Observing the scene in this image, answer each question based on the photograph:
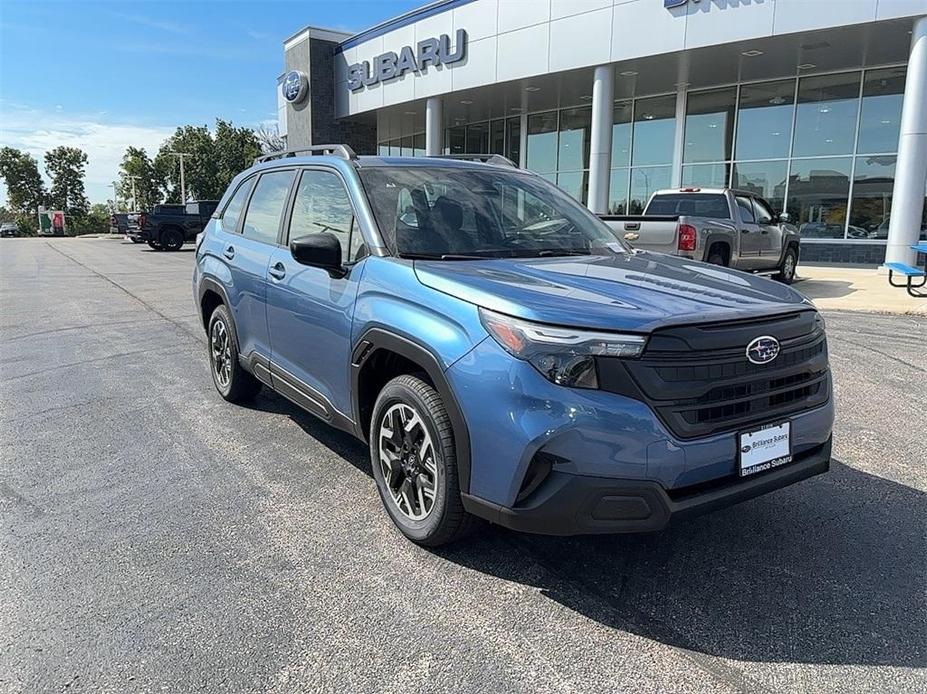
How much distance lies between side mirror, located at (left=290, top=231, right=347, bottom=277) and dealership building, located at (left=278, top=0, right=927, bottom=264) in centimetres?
1532

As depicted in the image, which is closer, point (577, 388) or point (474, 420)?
point (577, 388)

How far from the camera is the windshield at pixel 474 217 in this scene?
365 centimetres

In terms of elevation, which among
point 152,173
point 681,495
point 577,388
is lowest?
point 681,495

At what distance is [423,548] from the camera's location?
10.6ft

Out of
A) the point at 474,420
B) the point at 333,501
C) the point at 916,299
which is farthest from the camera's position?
the point at 916,299

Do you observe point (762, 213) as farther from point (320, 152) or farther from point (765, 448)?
point (765, 448)

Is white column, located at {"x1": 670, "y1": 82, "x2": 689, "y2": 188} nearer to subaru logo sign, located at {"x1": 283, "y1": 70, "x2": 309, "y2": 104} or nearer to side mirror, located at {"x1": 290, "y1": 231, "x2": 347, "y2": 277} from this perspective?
subaru logo sign, located at {"x1": 283, "y1": 70, "x2": 309, "y2": 104}

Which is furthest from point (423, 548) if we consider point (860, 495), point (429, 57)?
point (429, 57)

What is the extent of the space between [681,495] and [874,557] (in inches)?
48.9

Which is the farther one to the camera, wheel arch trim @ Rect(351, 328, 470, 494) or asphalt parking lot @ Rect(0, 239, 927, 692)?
wheel arch trim @ Rect(351, 328, 470, 494)

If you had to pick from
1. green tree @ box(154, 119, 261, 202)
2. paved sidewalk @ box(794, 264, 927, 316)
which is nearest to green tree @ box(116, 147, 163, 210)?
green tree @ box(154, 119, 261, 202)

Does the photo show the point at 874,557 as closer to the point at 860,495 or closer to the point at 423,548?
the point at 860,495

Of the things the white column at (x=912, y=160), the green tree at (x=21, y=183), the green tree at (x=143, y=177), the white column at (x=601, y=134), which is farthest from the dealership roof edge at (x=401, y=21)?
the green tree at (x=21, y=183)

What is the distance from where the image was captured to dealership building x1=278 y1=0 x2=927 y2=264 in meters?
15.3
